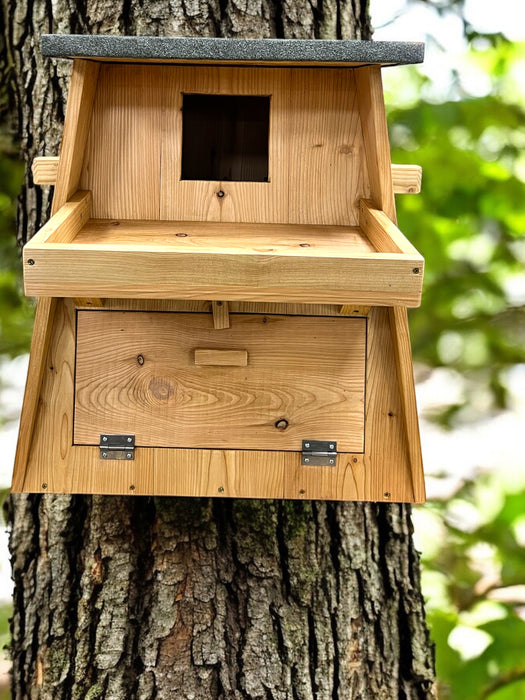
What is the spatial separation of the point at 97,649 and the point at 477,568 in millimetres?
1899

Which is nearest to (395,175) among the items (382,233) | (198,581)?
(382,233)

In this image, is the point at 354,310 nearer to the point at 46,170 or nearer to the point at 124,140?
the point at 124,140

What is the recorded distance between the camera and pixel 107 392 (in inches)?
63.2

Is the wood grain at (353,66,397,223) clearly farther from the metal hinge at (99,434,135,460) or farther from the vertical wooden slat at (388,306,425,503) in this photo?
the metal hinge at (99,434,135,460)

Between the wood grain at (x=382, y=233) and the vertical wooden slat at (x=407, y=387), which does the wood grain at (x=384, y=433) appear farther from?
the wood grain at (x=382, y=233)

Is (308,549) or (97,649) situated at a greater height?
(308,549)

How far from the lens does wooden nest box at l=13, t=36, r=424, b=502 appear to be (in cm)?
158

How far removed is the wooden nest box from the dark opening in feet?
0.32

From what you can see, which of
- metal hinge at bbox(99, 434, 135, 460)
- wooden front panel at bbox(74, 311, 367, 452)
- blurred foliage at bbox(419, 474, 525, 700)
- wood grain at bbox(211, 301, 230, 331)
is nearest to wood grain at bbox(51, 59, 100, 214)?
wooden front panel at bbox(74, 311, 367, 452)

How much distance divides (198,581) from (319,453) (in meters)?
0.61

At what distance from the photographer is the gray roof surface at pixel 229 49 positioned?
144cm

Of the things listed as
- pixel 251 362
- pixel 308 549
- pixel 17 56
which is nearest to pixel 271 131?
pixel 251 362

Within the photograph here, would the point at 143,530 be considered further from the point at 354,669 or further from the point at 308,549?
the point at 354,669

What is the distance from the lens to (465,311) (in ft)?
11.1
